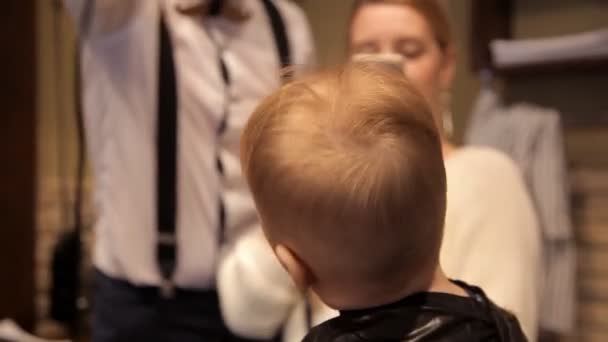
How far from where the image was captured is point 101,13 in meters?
0.91

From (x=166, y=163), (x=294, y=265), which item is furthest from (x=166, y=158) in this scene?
(x=294, y=265)

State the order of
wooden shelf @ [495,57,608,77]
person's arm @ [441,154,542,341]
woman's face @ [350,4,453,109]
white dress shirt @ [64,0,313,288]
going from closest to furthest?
1. person's arm @ [441,154,542,341]
2. woman's face @ [350,4,453,109]
3. white dress shirt @ [64,0,313,288]
4. wooden shelf @ [495,57,608,77]

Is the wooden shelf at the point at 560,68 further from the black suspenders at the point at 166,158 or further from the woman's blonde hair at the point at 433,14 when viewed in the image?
the black suspenders at the point at 166,158

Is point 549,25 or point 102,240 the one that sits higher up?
point 549,25

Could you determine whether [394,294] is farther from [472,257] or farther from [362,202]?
[472,257]

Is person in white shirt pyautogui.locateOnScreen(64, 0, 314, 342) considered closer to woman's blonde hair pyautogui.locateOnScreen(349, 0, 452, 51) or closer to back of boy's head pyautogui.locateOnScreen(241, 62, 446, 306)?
woman's blonde hair pyautogui.locateOnScreen(349, 0, 452, 51)

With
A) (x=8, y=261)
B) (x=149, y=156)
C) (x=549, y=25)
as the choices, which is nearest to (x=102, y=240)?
(x=149, y=156)

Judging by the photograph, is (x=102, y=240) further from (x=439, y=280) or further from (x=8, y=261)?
(x=8, y=261)

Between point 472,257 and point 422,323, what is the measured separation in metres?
0.27

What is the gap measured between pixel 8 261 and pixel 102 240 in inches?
35.2

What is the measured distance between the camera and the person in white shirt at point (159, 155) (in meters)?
0.94

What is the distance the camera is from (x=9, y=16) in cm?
172

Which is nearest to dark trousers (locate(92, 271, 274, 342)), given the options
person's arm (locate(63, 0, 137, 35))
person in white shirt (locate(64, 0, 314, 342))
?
person in white shirt (locate(64, 0, 314, 342))

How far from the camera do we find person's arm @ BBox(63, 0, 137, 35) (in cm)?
90
